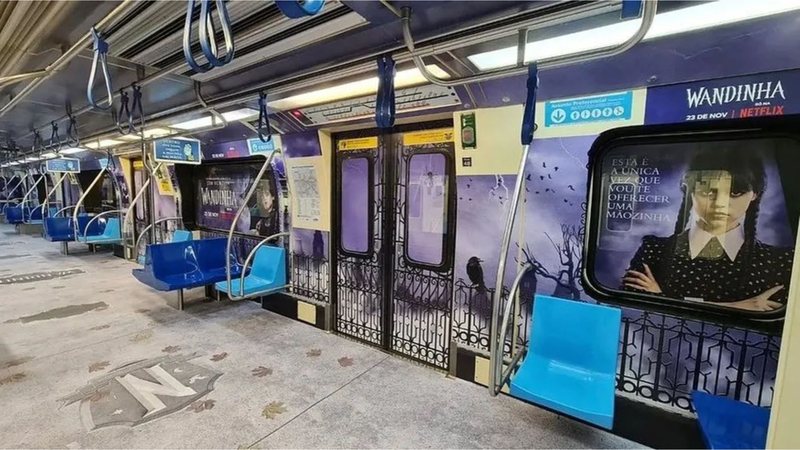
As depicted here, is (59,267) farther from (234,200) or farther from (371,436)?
(371,436)

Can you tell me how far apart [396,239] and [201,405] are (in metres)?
2.00

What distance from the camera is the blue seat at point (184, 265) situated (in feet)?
13.6

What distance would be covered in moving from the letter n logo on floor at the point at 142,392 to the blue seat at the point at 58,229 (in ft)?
22.5

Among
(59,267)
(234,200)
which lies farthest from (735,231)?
(59,267)

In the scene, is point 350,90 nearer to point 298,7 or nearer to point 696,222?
point 298,7

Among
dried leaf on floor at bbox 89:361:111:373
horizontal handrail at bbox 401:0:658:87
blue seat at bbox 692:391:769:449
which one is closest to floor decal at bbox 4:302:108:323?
dried leaf on floor at bbox 89:361:111:373

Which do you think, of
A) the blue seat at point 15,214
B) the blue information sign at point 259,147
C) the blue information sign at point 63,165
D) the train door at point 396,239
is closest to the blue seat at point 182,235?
the blue information sign at point 259,147

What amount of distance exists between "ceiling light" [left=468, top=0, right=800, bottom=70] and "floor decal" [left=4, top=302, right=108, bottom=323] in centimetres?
529

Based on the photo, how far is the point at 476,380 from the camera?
283 centimetres

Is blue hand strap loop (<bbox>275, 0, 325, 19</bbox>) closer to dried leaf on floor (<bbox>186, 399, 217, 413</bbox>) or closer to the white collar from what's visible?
the white collar

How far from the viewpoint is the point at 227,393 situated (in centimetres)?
263

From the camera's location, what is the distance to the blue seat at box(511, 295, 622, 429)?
6.22 feet

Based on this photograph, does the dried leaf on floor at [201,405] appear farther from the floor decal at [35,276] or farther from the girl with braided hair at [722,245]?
the floor decal at [35,276]

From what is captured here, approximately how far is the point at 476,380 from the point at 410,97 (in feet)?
7.60
